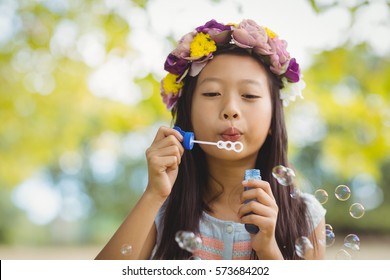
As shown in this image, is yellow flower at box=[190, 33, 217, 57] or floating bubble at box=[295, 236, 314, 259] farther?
yellow flower at box=[190, 33, 217, 57]

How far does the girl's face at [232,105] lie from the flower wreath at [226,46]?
59 millimetres

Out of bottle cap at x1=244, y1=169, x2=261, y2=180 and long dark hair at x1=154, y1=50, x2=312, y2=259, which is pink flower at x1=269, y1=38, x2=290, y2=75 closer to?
long dark hair at x1=154, y1=50, x2=312, y2=259

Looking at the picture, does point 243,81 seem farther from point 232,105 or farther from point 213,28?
point 213,28

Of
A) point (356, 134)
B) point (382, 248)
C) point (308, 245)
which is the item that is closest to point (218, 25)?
point (308, 245)

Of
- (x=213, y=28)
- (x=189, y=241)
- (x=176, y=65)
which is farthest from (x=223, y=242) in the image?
(x=213, y=28)

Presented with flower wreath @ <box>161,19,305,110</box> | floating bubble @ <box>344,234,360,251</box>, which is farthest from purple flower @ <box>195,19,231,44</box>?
floating bubble @ <box>344,234,360,251</box>

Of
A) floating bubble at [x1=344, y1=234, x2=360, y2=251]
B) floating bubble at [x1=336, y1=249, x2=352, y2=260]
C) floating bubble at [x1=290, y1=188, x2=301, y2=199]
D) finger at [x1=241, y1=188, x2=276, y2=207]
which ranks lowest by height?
floating bubble at [x1=336, y1=249, x2=352, y2=260]

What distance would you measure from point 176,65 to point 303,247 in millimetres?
787

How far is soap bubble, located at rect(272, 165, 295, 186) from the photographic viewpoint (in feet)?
6.23

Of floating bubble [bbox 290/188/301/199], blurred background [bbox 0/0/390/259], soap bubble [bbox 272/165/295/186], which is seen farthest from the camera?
blurred background [bbox 0/0/390/259]

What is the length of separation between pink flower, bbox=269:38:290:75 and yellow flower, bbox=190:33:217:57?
0.21 m

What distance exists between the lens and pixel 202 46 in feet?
6.52
